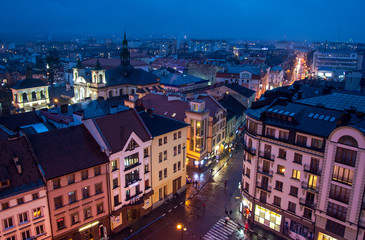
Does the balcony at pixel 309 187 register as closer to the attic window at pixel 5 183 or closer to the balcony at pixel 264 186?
the balcony at pixel 264 186

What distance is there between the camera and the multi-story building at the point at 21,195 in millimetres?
35000

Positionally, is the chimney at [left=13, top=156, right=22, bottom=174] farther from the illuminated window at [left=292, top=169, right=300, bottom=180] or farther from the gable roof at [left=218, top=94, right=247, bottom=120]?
the gable roof at [left=218, top=94, right=247, bottom=120]

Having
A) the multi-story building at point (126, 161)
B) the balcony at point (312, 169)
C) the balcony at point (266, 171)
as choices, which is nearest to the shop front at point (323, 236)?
the balcony at point (312, 169)

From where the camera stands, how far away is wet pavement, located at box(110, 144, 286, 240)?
151 feet

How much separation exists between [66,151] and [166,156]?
18330 millimetres

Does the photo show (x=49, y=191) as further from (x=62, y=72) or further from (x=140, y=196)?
(x=62, y=72)

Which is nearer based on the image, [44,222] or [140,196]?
[44,222]

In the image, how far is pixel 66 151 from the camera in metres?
40.9

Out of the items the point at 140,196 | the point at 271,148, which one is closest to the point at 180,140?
the point at 140,196

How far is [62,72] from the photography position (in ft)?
613

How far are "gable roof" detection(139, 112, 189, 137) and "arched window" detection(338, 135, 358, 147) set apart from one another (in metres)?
27.3

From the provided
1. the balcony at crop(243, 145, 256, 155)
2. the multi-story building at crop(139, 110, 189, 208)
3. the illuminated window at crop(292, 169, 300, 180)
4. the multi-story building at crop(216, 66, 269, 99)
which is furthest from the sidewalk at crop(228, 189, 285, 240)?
the multi-story building at crop(216, 66, 269, 99)

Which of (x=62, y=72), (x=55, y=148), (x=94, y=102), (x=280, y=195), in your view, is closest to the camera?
(x=55, y=148)

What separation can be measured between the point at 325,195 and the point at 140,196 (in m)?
27.8
